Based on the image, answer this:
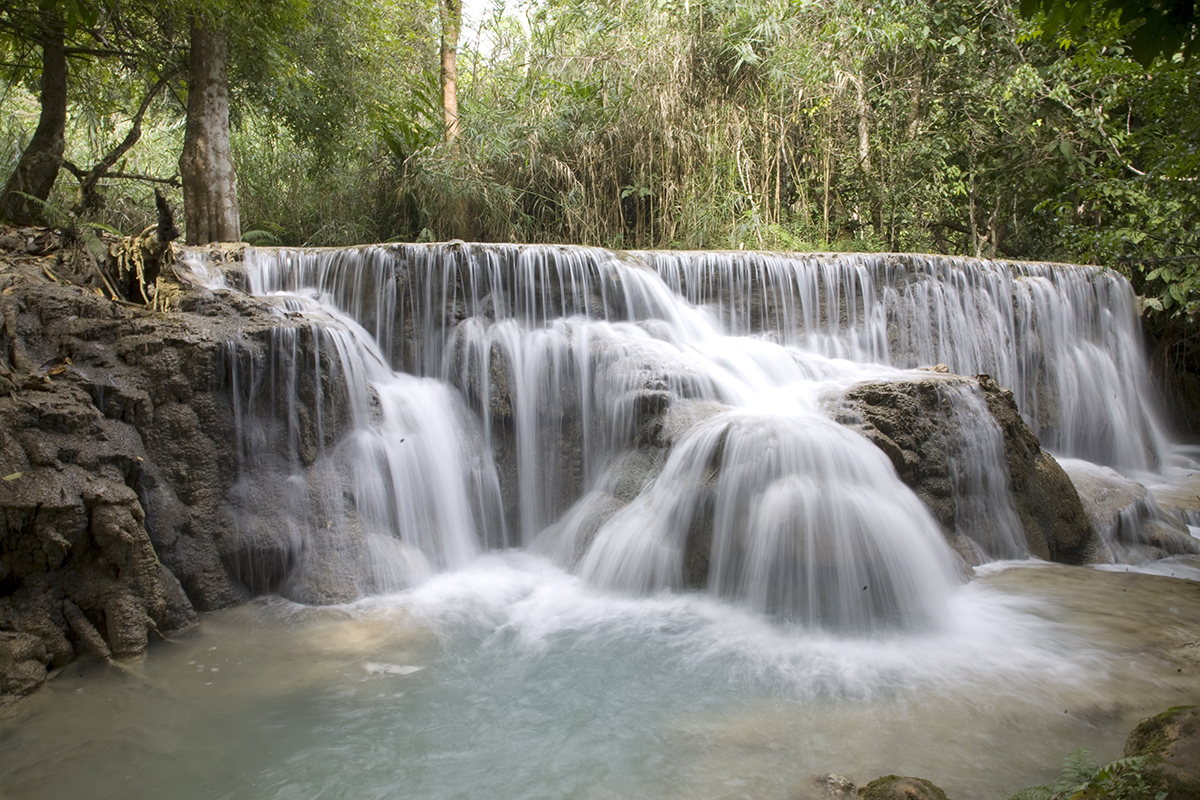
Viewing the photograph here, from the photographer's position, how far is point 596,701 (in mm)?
3629

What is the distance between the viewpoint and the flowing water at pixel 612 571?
→ 3.16 meters

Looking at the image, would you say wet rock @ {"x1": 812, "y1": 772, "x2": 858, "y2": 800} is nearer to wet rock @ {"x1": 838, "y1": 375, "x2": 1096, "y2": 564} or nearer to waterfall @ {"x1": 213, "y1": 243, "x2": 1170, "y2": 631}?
waterfall @ {"x1": 213, "y1": 243, "x2": 1170, "y2": 631}

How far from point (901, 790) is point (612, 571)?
8.99 ft

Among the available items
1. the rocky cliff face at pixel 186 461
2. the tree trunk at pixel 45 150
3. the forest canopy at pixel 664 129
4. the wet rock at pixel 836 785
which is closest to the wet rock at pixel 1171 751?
the wet rock at pixel 836 785

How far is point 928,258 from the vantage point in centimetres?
861

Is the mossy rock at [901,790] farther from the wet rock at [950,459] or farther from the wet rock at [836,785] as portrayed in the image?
the wet rock at [950,459]

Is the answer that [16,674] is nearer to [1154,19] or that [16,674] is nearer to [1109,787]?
[1109,787]

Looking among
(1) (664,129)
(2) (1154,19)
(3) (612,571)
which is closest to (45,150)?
(1) (664,129)

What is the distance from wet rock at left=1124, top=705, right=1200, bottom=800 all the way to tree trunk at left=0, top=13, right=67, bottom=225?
8.75 meters

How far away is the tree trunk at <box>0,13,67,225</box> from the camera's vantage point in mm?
7105

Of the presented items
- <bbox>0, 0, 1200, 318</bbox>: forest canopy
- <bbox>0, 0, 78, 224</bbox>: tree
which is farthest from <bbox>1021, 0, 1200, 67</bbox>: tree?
<bbox>0, 0, 78, 224</bbox>: tree

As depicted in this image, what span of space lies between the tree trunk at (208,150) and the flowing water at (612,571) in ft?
5.63

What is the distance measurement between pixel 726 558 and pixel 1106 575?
2636mm

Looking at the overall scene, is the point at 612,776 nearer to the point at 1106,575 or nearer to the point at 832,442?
the point at 832,442
